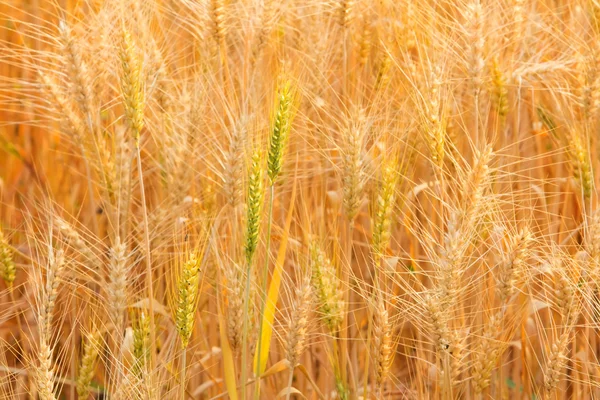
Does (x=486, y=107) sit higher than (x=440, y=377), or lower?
higher

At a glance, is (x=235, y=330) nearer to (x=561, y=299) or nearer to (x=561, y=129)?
(x=561, y=299)

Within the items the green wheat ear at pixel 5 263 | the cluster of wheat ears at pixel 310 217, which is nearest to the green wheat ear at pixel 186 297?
the cluster of wheat ears at pixel 310 217

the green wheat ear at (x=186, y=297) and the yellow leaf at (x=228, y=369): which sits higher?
the green wheat ear at (x=186, y=297)

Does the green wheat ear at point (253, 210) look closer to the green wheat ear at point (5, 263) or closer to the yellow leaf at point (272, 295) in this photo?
the yellow leaf at point (272, 295)

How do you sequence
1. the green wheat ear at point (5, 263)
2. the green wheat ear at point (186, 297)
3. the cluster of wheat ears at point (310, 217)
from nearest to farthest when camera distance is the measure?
1. the green wheat ear at point (186, 297)
2. the cluster of wheat ears at point (310, 217)
3. the green wheat ear at point (5, 263)

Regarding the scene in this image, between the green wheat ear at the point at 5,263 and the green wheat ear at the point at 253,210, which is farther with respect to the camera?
the green wheat ear at the point at 5,263

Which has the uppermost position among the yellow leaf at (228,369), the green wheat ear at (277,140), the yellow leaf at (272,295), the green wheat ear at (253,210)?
the green wheat ear at (277,140)

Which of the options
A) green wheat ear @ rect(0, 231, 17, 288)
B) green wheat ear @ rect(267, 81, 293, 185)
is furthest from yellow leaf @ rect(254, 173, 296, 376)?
green wheat ear @ rect(0, 231, 17, 288)

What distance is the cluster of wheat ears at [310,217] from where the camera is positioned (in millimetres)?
1592

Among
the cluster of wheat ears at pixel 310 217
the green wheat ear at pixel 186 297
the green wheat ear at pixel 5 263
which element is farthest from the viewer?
the green wheat ear at pixel 5 263

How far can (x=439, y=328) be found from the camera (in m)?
1.57

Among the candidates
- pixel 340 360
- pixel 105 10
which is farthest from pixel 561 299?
pixel 105 10

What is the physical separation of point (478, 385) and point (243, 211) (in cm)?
65

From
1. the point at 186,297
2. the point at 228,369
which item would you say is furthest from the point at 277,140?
the point at 228,369
